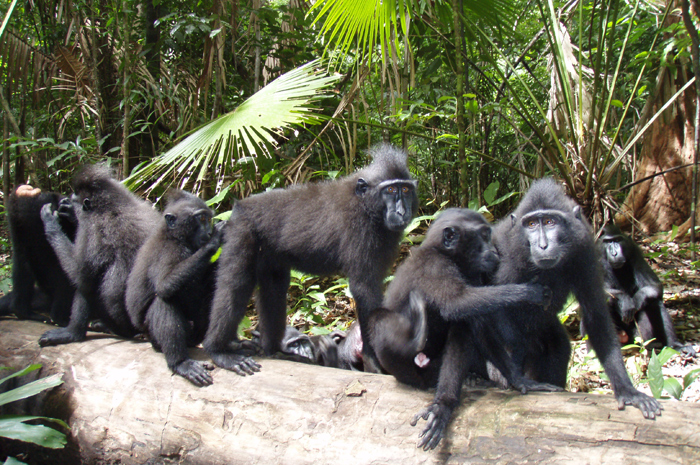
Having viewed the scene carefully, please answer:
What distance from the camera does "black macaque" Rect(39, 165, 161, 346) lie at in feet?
15.1

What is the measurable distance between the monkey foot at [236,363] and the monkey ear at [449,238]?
1.65 m

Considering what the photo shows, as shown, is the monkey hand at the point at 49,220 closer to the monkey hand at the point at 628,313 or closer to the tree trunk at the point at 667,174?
the monkey hand at the point at 628,313

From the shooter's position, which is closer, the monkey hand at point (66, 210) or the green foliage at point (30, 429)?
the green foliage at point (30, 429)

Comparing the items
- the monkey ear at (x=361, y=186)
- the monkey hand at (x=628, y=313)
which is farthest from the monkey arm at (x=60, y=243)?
the monkey hand at (x=628, y=313)

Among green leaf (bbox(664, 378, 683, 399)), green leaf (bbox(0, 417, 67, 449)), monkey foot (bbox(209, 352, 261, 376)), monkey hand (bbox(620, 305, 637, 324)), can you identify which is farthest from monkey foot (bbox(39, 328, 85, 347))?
monkey hand (bbox(620, 305, 637, 324))

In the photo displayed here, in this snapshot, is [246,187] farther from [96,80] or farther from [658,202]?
[658,202]

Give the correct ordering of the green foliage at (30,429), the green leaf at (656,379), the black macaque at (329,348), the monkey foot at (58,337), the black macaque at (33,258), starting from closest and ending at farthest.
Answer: the green leaf at (656,379)
the green foliage at (30,429)
the monkey foot at (58,337)
the black macaque at (329,348)
the black macaque at (33,258)

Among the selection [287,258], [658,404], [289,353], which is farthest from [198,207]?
[658,404]

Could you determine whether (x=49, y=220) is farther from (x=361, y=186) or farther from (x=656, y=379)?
(x=656, y=379)

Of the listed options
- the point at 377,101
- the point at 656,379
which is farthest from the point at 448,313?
the point at 377,101

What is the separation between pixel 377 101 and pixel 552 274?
4.78 m

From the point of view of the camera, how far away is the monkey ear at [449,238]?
3668 mm

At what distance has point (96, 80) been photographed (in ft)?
29.2

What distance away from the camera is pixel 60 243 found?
4.88 metres
